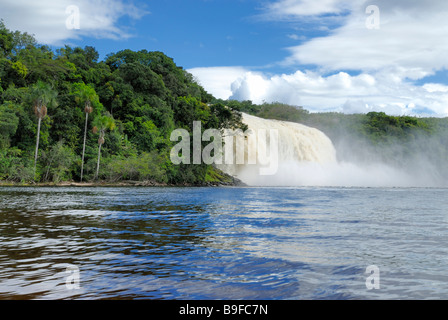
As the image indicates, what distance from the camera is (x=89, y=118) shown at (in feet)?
180

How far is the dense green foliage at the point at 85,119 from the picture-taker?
152 feet

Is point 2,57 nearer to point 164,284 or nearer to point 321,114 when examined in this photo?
point 164,284

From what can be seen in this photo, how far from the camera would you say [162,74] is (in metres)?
79.3

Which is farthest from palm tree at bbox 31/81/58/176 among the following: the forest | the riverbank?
the riverbank

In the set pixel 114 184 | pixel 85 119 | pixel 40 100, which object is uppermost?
pixel 40 100

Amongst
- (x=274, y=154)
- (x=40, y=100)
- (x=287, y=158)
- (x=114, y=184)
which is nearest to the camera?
(x=40, y=100)
